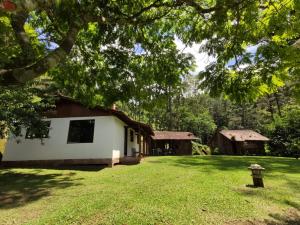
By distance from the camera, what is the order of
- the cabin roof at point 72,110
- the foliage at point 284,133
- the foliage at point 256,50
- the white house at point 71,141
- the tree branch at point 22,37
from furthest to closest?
the foliage at point 284,133 < the cabin roof at point 72,110 < the white house at point 71,141 < the foliage at point 256,50 < the tree branch at point 22,37

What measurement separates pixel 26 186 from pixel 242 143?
3988 centimetres

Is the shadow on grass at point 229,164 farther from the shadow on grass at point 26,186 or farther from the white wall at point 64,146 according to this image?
the shadow on grass at point 26,186

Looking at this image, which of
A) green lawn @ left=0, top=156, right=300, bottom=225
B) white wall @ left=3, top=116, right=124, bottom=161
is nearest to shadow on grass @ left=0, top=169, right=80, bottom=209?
green lawn @ left=0, top=156, right=300, bottom=225

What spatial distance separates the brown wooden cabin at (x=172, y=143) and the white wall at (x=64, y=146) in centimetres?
2384

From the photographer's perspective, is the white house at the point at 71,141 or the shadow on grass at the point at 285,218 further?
the white house at the point at 71,141

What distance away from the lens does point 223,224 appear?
5.75m

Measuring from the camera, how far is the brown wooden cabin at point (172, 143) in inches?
1607

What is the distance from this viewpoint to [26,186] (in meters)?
10.1

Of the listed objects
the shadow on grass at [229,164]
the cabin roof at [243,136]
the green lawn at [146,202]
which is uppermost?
the cabin roof at [243,136]

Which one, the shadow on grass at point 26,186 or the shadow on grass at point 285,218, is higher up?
the shadow on grass at point 26,186

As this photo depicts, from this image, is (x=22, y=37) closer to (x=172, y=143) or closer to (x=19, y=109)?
(x=19, y=109)

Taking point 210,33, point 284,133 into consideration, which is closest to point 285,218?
point 210,33

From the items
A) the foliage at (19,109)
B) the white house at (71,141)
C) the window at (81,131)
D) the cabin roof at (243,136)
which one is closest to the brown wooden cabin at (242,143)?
the cabin roof at (243,136)

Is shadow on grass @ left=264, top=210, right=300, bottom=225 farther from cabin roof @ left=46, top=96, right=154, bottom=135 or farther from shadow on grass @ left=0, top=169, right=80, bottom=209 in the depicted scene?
cabin roof @ left=46, top=96, right=154, bottom=135
